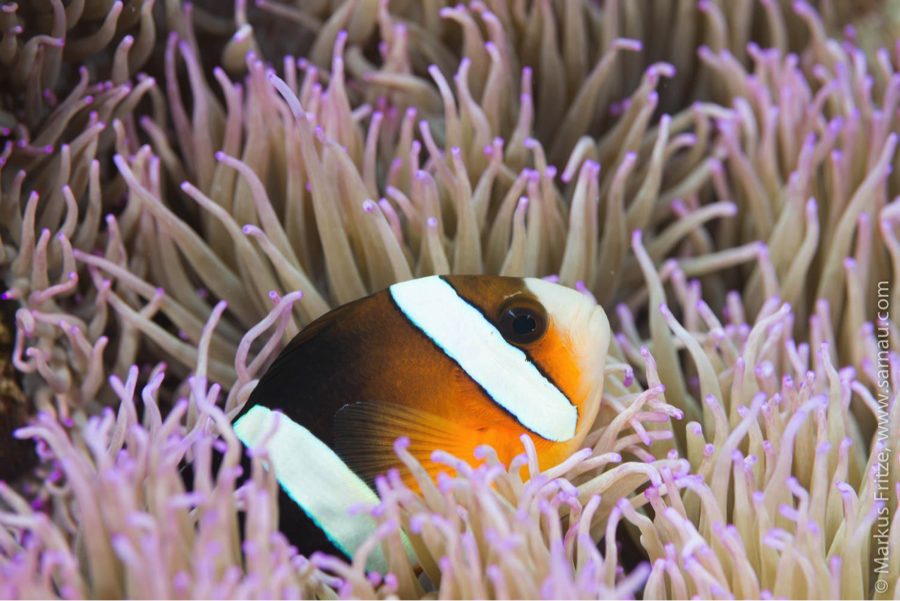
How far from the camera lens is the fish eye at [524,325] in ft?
2.59

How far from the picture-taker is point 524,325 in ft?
2.59

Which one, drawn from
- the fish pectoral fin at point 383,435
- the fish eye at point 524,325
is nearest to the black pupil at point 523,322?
the fish eye at point 524,325

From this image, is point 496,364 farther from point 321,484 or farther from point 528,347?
point 321,484

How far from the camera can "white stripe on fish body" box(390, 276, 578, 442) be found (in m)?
0.78

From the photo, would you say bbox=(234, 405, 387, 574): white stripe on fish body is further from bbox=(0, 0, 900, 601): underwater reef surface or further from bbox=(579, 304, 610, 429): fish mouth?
bbox=(579, 304, 610, 429): fish mouth

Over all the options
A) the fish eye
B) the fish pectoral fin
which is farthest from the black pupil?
the fish pectoral fin

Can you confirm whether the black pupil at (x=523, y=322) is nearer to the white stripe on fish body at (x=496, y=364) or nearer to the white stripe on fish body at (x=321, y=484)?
the white stripe on fish body at (x=496, y=364)

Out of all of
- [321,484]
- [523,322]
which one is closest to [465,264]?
[523,322]

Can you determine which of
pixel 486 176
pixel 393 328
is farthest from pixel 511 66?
pixel 393 328

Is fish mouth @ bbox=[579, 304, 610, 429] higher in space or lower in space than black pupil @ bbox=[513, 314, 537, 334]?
lower

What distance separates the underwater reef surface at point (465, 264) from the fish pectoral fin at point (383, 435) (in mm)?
34

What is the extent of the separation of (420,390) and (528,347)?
0.37 ft

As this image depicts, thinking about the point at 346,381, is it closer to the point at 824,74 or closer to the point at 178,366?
the point at 178,366

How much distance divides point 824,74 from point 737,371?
0.64 meters
